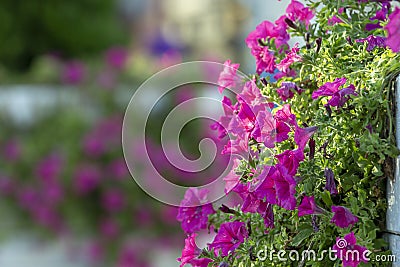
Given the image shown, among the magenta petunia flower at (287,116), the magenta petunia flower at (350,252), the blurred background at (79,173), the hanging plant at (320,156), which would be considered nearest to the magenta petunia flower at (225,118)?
the hanging plant at (320,156)

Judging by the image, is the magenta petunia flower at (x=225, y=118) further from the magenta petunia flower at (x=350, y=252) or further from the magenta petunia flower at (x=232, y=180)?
the magenta petunia flower at (x=350, y=252)

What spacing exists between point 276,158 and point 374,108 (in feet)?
0.48

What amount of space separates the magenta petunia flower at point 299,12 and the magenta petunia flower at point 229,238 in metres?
0.33

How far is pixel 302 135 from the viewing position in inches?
36.1

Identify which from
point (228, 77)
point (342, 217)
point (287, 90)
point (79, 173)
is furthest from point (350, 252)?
point (79, 173)

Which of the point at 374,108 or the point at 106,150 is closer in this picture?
the point at 374,108

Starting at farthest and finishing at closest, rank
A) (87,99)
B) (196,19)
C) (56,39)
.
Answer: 1. (196,19)
2. (56,39)
3. (87,99)

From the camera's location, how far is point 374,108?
92 centimetres

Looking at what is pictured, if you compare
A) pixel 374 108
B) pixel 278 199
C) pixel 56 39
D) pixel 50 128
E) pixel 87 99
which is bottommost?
pixel 278 199

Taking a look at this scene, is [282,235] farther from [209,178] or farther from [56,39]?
[56,39]

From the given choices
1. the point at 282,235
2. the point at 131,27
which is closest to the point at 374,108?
the point at 282,235

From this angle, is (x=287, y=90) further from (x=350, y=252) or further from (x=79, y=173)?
(x=79, y=173)

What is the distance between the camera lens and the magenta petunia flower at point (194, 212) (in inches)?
43.1

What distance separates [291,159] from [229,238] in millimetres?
147
